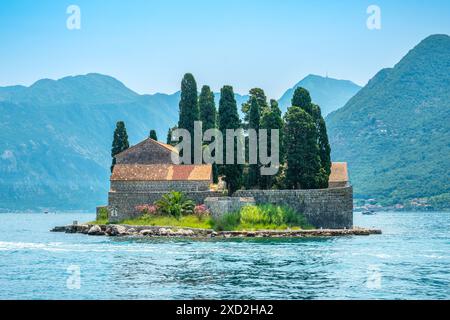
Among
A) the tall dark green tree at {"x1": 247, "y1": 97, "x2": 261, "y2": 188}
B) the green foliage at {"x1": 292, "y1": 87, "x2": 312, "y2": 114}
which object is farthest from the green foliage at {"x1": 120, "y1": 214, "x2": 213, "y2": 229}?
the green foliage at {"x1": 292, "y1": 87, "x2": 312, "y2": 114}

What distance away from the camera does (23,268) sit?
50594 mm

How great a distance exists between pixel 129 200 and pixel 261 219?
14.6 meters

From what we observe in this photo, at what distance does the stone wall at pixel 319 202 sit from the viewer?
7825 centimetres

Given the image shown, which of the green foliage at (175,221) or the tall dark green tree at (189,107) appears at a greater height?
the tall dark green tree at (189,107)

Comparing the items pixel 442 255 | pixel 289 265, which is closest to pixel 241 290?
pixel 289 265

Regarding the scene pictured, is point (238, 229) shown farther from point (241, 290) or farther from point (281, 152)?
point (241, 290)

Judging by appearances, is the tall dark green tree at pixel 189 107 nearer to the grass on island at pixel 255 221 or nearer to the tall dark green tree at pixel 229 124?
the tall dark green tree at pixel 229 124

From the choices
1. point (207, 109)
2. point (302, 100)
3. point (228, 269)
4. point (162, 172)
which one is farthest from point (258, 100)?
point (228, 269)

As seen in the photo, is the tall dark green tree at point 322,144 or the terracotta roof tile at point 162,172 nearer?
the terracotta roof tile at point 162,172

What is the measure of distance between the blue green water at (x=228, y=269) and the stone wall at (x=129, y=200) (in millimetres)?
11059

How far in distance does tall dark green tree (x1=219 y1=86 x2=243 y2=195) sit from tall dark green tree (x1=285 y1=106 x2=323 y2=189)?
5.37 m

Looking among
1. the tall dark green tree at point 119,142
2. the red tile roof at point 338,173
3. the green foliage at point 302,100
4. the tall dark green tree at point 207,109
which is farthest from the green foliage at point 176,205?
the tall dark green tree at point 119,142

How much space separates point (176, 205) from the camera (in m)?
80.2

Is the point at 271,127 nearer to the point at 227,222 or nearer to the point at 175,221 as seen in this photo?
the point at 227,222
